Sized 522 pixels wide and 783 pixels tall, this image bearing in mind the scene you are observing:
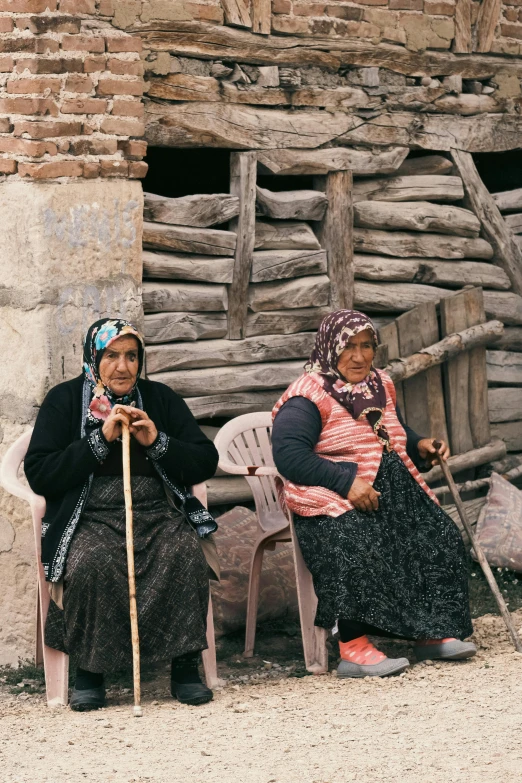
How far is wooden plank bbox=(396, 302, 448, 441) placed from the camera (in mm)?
6598

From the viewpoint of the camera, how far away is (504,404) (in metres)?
7.13

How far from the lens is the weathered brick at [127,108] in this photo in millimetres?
5238

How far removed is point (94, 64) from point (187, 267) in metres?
1.07

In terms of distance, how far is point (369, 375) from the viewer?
5.27 meters

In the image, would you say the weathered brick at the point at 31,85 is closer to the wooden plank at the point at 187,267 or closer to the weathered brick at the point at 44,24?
the weathered brick at the point at 44,24

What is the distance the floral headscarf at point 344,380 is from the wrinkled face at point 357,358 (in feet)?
0.06

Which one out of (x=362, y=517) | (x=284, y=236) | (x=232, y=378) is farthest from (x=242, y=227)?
(x=362, y=517)

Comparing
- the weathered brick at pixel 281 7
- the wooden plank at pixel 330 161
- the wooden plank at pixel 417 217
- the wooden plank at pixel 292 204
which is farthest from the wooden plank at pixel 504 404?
the weathered brick at pixel 281 7

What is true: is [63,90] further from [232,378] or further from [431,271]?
[431,271]

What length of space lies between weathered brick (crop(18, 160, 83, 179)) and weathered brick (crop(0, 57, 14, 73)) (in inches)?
15.5

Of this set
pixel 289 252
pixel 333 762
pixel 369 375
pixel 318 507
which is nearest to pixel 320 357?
pixel 369 375

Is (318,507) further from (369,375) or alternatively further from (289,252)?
(289,252)

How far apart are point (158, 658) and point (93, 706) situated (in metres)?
0.30

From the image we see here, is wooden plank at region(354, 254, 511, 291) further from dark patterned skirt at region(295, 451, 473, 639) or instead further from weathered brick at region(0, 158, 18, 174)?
weathered brick at region(0, 158, 18, 174)
